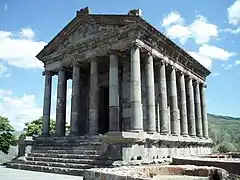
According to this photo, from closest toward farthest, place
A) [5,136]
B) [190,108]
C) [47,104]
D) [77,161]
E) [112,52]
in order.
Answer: [77,161] → [112,52] → [47,104] → [190,108] → [5,136]

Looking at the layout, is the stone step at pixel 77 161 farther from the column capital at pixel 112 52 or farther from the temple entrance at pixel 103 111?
the temple entrance at pixel 103 111

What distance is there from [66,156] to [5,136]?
832 inches

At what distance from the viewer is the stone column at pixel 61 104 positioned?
72.8 feet

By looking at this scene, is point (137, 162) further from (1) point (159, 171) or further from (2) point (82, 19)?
(2) point (82, 19)

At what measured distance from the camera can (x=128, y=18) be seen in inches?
711

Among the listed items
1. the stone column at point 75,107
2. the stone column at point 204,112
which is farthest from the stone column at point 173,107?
the stone column at point 204,112

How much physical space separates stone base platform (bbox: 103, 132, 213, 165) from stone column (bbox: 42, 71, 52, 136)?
10.7 m

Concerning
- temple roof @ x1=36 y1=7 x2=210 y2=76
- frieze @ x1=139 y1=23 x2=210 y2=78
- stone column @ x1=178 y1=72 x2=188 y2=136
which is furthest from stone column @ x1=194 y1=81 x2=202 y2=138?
stone column @ x1=178 y1=72 x2=188 y2=136

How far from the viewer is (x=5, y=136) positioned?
110 ft

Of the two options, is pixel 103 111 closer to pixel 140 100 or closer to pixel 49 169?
pixel 140 100

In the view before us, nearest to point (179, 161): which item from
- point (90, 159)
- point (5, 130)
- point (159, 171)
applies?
point (159, 171)

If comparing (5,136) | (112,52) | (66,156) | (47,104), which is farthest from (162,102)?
(5,136)

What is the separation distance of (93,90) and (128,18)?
231 inches

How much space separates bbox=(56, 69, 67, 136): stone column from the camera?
22.2 metres
